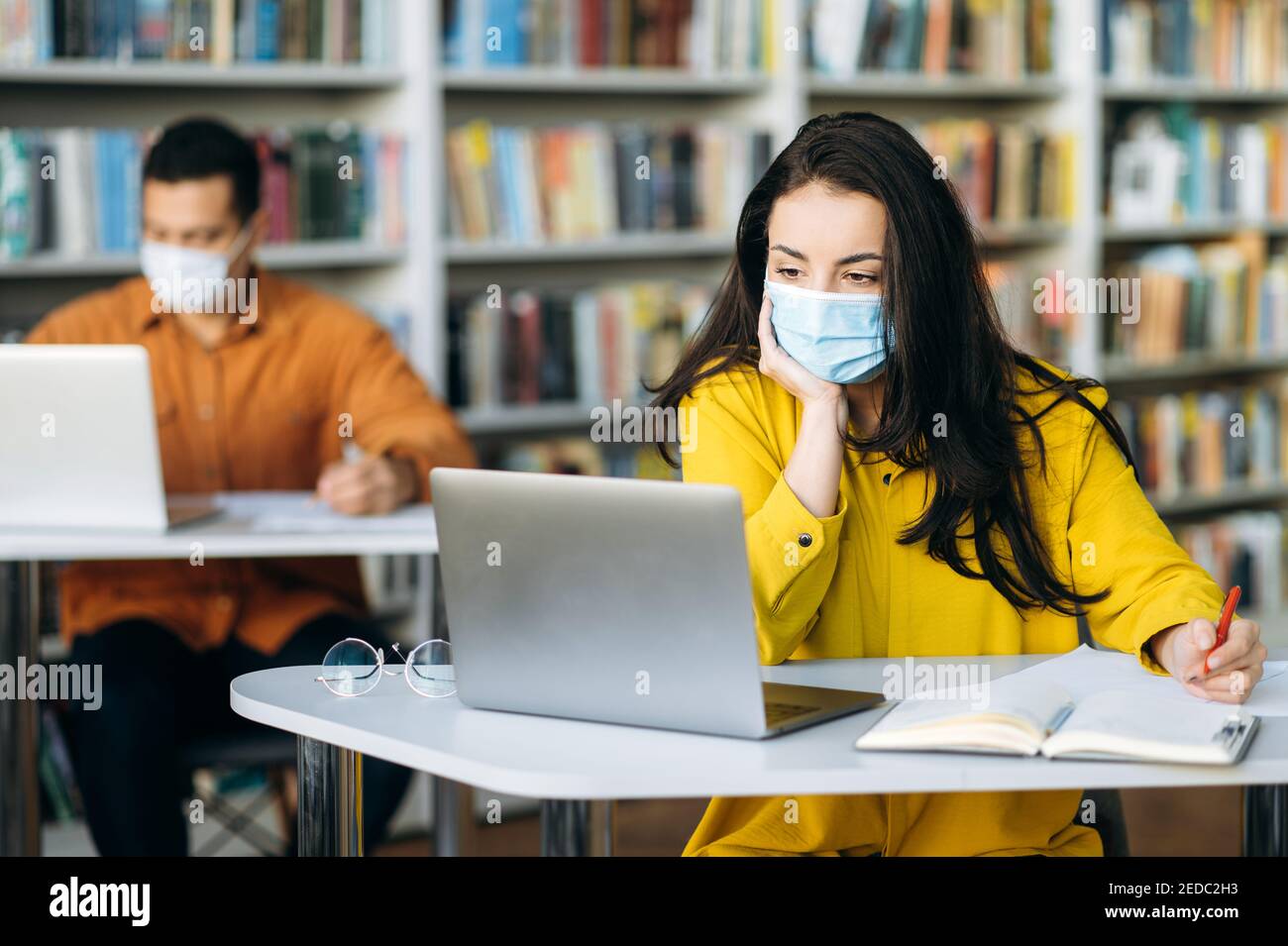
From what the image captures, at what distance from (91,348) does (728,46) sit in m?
2.06

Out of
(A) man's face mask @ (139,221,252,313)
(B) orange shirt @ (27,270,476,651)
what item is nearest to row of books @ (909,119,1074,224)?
(B) orange shirt @ (27,270,476,651)

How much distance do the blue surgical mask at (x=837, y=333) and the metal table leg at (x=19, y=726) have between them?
1198 mm

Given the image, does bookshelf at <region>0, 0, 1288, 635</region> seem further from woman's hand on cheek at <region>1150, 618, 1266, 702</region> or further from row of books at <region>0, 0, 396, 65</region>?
woman's hand on cheek at <region>1150, 618, 1266, 702</region>

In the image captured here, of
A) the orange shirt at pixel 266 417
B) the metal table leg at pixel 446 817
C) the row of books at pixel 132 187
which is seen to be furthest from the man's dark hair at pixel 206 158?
the metal table leg at pixel 446 817

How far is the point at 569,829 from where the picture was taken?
1402mm

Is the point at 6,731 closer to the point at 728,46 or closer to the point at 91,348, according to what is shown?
the point at 91,348

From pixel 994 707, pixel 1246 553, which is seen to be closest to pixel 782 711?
pixel 994 707

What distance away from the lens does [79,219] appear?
3.06m

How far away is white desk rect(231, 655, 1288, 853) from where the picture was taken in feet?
3.80

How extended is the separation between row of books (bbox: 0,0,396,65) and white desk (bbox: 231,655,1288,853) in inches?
77.9

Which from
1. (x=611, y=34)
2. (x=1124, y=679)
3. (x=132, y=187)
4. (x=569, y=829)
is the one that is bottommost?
(x=569, y=829)

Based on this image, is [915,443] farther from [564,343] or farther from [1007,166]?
[1007,166]

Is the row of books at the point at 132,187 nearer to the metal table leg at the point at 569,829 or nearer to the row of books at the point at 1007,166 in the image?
the row of books at the point at 1007,166

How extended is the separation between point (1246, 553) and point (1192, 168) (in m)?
1.11
